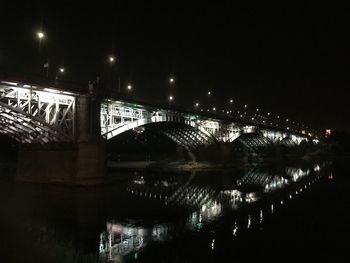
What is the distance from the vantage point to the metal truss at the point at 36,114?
127 feet

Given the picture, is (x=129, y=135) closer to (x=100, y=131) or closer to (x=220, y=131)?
(x=220, y=131)

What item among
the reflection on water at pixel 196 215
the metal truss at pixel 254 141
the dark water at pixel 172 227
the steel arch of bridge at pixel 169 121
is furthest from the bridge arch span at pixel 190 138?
the dark water at pixel 172 227

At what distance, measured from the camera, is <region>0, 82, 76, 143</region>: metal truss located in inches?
1522

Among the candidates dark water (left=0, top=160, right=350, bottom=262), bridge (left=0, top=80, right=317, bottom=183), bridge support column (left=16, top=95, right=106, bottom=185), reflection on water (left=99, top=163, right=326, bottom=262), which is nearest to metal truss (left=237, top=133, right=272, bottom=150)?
bridge (left=0, top=80, right=317, bottom=183)

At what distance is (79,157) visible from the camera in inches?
1663

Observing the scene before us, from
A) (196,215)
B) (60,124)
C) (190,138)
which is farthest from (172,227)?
(190,138)

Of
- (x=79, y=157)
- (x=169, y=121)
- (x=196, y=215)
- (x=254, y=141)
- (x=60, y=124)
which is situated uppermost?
(x=169, y=121)

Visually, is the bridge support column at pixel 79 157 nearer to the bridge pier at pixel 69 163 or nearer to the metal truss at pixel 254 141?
the bridge pier at pixel 69 163

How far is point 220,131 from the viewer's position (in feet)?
305

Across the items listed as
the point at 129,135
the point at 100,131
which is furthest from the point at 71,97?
the point at 129,135

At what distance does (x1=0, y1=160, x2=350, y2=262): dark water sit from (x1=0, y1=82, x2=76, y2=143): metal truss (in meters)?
7.91

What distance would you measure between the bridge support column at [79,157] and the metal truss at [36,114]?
1069mm

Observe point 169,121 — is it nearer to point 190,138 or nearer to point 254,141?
point 190,138

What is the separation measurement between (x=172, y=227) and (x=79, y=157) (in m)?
22.7
